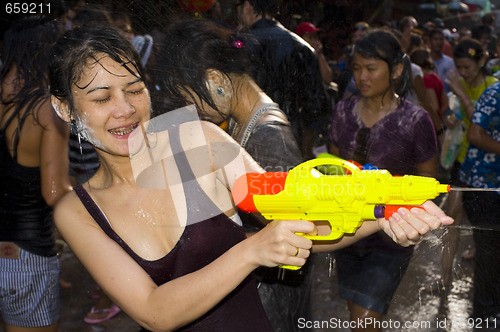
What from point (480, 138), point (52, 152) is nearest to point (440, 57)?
point (480, 138)

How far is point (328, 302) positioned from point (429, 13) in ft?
8.52

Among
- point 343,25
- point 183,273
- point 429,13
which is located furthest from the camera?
point 429,13

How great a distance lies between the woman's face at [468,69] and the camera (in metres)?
2.65

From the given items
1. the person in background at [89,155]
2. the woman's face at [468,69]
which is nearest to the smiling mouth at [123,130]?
the person in background at [89,155]

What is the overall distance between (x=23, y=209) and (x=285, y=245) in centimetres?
126

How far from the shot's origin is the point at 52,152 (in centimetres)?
174

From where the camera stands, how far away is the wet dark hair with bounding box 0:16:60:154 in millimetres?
1722

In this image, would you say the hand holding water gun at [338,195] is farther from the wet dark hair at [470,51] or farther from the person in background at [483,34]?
the person in background at [483,34]

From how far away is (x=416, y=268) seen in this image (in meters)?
1.55

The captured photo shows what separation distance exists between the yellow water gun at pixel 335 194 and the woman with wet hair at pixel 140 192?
0.14 m

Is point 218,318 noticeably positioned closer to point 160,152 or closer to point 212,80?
point 160,152

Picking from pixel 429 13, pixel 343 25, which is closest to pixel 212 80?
pixel 343 25

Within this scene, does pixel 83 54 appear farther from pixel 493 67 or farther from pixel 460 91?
pixel 493 67

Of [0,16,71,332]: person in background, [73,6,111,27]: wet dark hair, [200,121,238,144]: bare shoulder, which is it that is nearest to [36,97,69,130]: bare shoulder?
[0,16,71,332]: person in background
